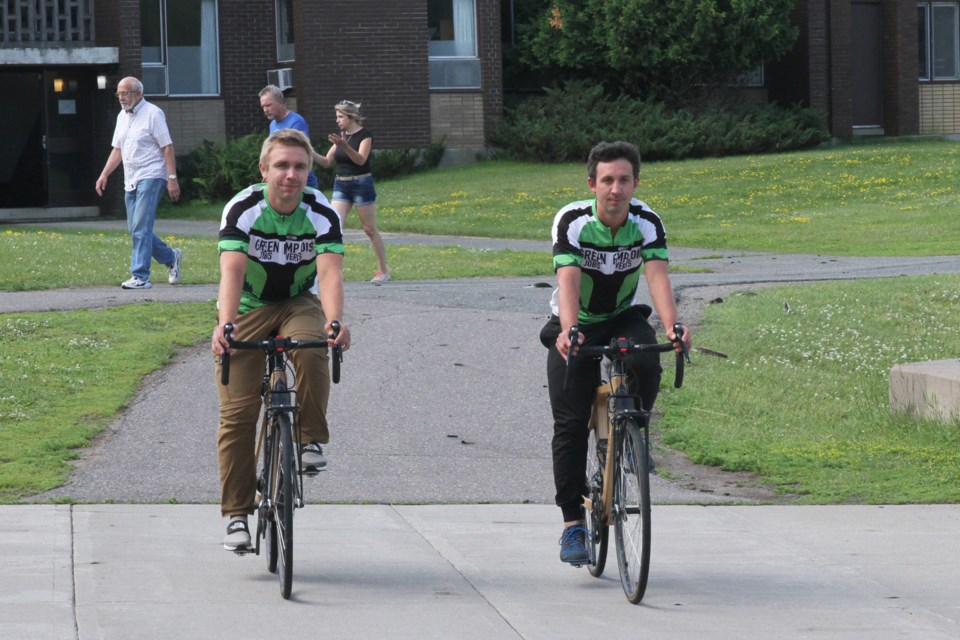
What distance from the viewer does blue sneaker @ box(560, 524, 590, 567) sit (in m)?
6.04

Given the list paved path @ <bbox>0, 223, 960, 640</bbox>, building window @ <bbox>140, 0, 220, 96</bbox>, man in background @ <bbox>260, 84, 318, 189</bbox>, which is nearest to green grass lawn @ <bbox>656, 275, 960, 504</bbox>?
paved path @ <bbox>0, 223, 960, 640</bbox>

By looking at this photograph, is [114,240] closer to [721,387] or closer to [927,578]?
[721,387]

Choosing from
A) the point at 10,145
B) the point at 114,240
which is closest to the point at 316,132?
the point at 10,145

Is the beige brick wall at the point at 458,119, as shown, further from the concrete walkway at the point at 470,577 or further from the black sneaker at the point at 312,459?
the black sneaker at the point at 312,459

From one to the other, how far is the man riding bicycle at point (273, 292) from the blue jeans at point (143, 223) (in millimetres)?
8216

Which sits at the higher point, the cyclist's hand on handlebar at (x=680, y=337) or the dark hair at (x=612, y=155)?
the dark hair at (x=612, y=155)

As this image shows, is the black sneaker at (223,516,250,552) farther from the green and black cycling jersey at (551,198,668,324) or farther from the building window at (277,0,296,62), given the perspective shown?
the building window at (277,0,296,62)

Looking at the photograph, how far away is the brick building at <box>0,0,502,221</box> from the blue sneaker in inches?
950

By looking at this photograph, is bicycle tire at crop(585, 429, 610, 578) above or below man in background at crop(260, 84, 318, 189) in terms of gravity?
below

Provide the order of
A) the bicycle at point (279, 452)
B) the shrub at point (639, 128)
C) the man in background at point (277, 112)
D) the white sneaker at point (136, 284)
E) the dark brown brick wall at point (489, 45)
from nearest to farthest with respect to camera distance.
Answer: the bicycle at point (279, 452), the man in background at point (277, 112), the white sneaker at point (136, 284), the shrub at point (639, 128), the dark brown brick wall at point (489, 45)

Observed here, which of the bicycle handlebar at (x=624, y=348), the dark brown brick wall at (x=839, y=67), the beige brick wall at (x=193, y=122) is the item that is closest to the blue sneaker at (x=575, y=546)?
the bicycle handlebar at (x=624, y=348)

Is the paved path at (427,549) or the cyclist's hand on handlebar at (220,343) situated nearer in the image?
the paved path at (427,549)

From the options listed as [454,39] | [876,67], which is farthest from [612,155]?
[876,67]

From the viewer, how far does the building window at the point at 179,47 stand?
3086cm
